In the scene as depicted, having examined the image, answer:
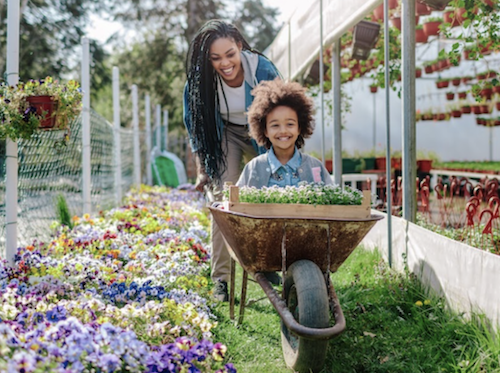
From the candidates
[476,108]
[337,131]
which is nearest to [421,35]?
[337,131]

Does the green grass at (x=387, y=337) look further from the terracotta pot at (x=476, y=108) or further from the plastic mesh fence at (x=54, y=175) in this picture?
the terracotta pot at (x=476, y=108)

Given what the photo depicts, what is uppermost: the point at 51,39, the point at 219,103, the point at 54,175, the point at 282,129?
the point at 51,39

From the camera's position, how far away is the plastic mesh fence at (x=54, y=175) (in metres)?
5.08

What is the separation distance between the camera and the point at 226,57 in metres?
3.84

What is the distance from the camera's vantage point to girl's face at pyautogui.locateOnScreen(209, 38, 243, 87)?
3.82 meters

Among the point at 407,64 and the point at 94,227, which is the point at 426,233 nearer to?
the point at 407,64

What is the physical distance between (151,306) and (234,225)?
509 millimetres

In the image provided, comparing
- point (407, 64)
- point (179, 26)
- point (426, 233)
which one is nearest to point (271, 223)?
point (426, 233)

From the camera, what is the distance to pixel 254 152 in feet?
13.7

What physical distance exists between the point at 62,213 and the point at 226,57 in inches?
117

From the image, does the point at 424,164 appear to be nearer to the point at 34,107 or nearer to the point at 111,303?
the point at 34,107

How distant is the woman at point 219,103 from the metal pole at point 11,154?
1.07 metres

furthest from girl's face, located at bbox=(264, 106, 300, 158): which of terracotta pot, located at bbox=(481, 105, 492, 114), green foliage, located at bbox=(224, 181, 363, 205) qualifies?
terracotta pot, located at bbox=(481, 105, 492, 114)

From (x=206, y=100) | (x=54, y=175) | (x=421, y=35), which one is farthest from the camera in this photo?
(x=421, y=35)
